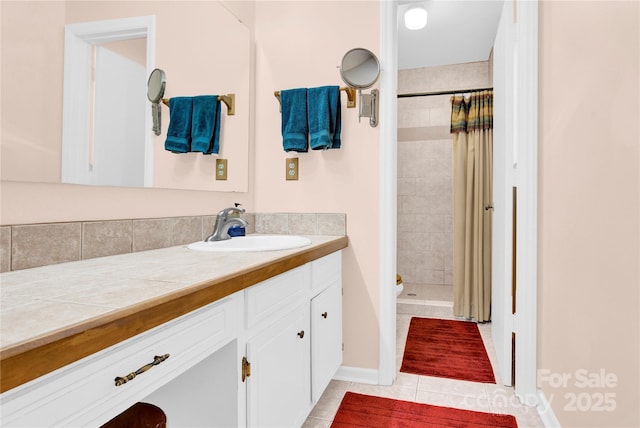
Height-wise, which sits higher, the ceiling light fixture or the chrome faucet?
the ceiling light fixture

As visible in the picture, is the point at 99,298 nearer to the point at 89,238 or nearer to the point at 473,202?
the point at 89,238

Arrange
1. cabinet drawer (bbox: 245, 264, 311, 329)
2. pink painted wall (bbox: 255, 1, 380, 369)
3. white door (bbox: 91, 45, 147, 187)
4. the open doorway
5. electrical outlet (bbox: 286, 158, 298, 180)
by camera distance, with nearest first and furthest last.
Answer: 1. cabinet drawer (bbox: 245, 264, 311, 329)
2. white door (bbox: 91, 45, 147, 187)
3. pink painted wall (bbox: 255, 1, 380, 369)
4. electrical outlet (bbox: 286, 158, 298, 180)
5. the open doorway

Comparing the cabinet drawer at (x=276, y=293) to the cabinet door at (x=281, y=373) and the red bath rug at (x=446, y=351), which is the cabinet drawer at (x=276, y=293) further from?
the red bath rug at (x=446, y=351)

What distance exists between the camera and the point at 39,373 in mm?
496

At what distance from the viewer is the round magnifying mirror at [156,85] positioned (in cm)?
144

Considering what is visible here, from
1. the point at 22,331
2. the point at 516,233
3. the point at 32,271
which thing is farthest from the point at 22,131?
the point at 516,233

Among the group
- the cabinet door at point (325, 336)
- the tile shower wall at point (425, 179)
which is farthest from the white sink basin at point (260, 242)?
the tile shower wall at point (425, 179)

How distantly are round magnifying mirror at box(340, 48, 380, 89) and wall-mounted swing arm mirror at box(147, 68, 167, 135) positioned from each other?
2.83 ft

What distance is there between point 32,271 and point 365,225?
1.44m

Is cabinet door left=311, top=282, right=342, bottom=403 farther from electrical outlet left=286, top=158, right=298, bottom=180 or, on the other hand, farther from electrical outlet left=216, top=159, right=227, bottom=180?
electrical outlet left=216, top=159, right=227, bottom=180

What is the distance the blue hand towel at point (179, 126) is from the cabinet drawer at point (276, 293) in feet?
2.54

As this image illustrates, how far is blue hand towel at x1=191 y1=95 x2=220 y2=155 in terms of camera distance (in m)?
1.76

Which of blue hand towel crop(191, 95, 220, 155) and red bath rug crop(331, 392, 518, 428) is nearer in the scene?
red bath rug crop(331, 392, 518, 428)

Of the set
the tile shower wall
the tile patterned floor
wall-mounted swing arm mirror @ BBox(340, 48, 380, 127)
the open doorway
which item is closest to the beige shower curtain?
the open doorway
